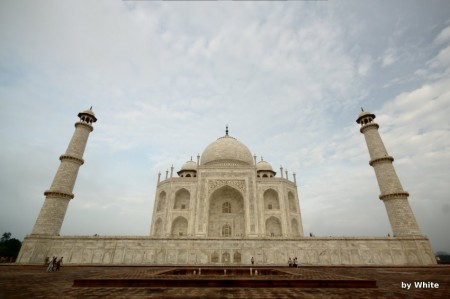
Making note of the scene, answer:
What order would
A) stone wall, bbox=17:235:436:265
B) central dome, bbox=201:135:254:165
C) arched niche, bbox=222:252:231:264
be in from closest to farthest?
arched niche, bbox=222:252:231:264
stone wall, bbox=17:235:436:265
central dome, bbox=201:135:254:165

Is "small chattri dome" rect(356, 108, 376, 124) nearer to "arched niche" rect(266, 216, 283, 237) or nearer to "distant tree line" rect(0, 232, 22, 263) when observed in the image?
"arched niche" rect(266, 216, 283, 237)

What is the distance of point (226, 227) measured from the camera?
24812 millimetres

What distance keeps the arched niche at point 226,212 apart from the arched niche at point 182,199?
253cm

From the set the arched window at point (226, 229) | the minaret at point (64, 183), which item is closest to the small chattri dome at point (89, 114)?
the minaret at point (64, 183)

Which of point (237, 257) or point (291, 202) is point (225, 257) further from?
point (291, 202)

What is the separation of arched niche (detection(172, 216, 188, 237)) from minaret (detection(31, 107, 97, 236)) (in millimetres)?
9411

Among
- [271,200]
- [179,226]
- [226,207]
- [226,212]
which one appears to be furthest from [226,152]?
[179,226]

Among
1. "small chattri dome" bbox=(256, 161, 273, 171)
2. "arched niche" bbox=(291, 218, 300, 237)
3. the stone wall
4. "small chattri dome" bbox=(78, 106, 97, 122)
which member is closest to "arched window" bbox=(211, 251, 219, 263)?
the stone wall

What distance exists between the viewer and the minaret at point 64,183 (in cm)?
1869

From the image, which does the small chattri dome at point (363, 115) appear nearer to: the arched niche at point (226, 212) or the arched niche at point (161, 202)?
the arched niche at point (226, 212)

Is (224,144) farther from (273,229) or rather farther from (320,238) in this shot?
(320,238)

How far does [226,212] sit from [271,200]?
16.0 feet

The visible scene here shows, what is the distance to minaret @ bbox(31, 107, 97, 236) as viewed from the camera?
18688 mm

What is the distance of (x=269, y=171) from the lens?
3048 centimetres
